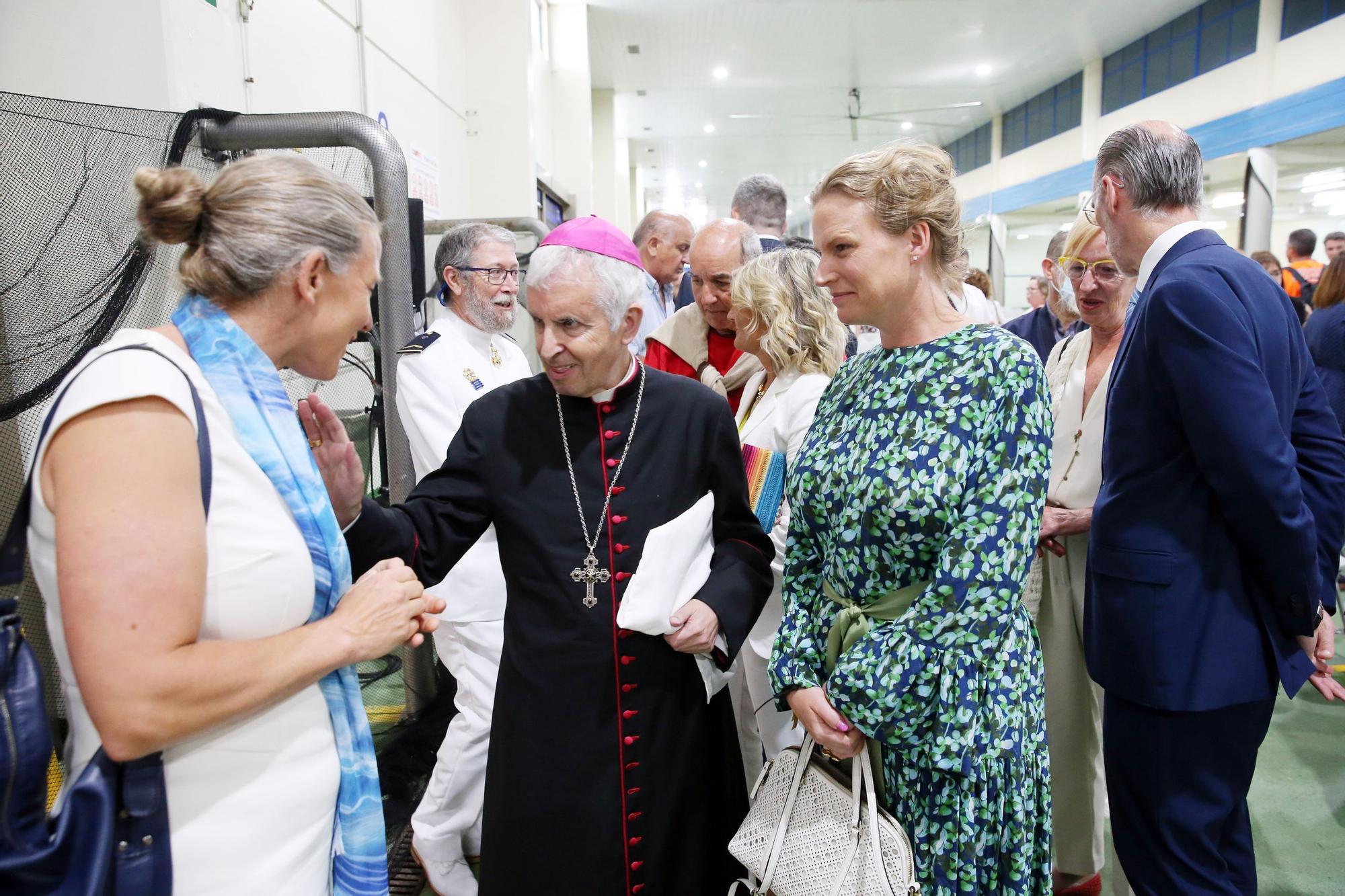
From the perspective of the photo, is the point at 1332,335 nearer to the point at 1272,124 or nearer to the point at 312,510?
the point at 312,510

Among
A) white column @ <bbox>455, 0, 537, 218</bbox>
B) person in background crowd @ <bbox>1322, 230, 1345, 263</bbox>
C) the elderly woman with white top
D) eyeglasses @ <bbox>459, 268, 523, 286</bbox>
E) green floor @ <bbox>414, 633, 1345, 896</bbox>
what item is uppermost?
white column @ <bbox>455, 0, 537, 218</bbox>

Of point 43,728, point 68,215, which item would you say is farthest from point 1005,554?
point 68,215

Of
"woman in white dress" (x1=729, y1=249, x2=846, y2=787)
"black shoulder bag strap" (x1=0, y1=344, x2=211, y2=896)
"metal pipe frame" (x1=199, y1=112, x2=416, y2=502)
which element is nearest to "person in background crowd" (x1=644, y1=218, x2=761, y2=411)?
"woman in white dress" (x1=729, y1=249, x2=846, y2=787)

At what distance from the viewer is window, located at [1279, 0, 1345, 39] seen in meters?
8.86

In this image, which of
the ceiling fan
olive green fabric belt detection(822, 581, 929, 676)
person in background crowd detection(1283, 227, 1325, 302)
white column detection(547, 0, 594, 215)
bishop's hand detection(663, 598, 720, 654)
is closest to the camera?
olive green fabric belt detection(822, 581, 929, 676)

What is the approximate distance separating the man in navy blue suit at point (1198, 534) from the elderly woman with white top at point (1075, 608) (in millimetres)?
537

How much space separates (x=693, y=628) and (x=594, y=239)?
0.75m

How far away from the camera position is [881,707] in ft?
4.45

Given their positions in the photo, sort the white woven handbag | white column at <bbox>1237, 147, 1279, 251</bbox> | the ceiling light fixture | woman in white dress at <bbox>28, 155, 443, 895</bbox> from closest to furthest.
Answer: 1. woman in white dress at <bbox>28, 155, 443, 895</bbox>
2. the white woven handbag
3. white column at <bbox>1237, 147, 1279, 251</bbox>
4. the ceiling light fixture

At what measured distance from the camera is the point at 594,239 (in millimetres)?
1563

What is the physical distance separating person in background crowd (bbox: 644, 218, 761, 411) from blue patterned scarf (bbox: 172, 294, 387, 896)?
1.61m

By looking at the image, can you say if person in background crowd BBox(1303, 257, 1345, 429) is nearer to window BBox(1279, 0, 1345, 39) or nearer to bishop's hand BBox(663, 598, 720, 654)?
bishop's hand BBox(663, 598, 720, 654)

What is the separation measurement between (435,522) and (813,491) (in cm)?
73

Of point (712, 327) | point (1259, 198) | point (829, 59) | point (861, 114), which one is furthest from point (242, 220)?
point (861, 114)
